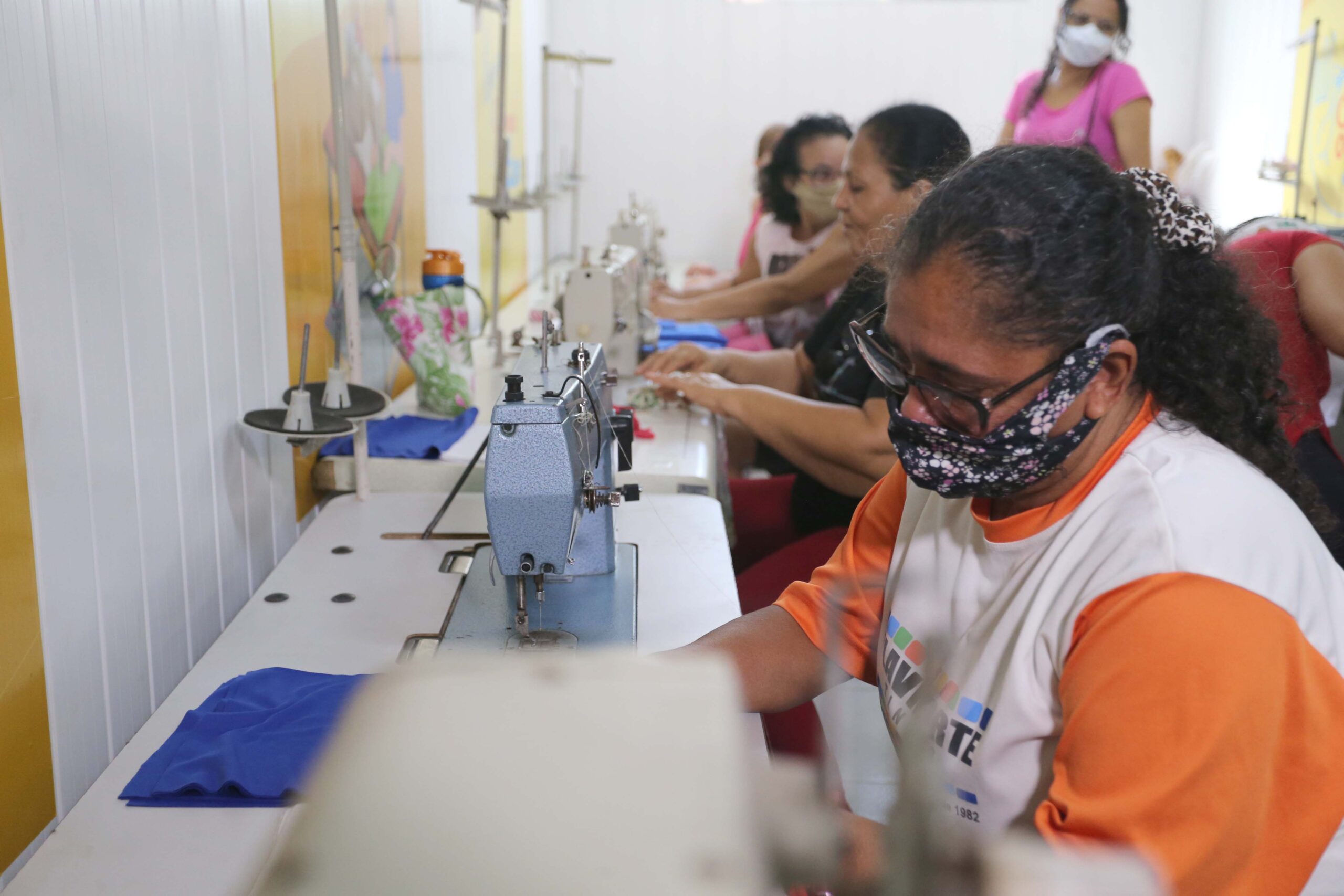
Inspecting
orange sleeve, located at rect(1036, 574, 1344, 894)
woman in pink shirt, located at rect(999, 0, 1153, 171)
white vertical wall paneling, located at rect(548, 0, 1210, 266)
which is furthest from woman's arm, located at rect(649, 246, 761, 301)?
orange sleeve, located at rect(1036, 574, 1344, 894)

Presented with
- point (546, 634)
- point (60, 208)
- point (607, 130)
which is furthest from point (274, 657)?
point (607, 130)

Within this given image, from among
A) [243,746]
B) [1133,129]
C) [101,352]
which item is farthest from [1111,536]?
[1133,129]

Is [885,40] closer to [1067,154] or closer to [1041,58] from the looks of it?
[1041,58]

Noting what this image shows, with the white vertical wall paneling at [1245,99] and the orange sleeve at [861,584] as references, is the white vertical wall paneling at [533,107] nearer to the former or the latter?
the white vertical wall paneling at [1245,99]

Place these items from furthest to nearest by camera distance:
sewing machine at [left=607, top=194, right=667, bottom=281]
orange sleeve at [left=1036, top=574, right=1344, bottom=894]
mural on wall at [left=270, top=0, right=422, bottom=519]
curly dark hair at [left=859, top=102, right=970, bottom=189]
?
sewing machine at [left=607, top=194, right=667, bottom=281] → curly dark hair at [left=859, top=102, right=970, bottom=189] → mural on wall at [left=270, top=0, right=422, bottom=519] → orange sleeve at [left=1036, top=574, right=1344, bottom=894]

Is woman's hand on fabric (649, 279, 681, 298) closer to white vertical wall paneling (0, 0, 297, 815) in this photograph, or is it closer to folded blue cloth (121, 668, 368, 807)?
white vertical wall paneling (0, 0, 297, 815)

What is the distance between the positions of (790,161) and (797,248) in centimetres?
36

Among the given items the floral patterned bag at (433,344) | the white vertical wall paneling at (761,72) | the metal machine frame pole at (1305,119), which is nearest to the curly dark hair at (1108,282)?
the floral patterned bag at (433,344)

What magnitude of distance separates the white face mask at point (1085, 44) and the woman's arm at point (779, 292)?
98 cm

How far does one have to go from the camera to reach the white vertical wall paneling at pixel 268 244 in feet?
5.69

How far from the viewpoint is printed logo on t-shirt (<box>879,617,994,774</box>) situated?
944 millimetres

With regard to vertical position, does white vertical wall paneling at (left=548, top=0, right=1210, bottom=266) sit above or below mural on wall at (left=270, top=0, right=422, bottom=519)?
above

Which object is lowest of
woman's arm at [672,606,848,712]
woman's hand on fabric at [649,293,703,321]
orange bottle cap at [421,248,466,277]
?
woman's arm at [672,606,848,712]

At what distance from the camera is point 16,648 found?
1131 millimetres
